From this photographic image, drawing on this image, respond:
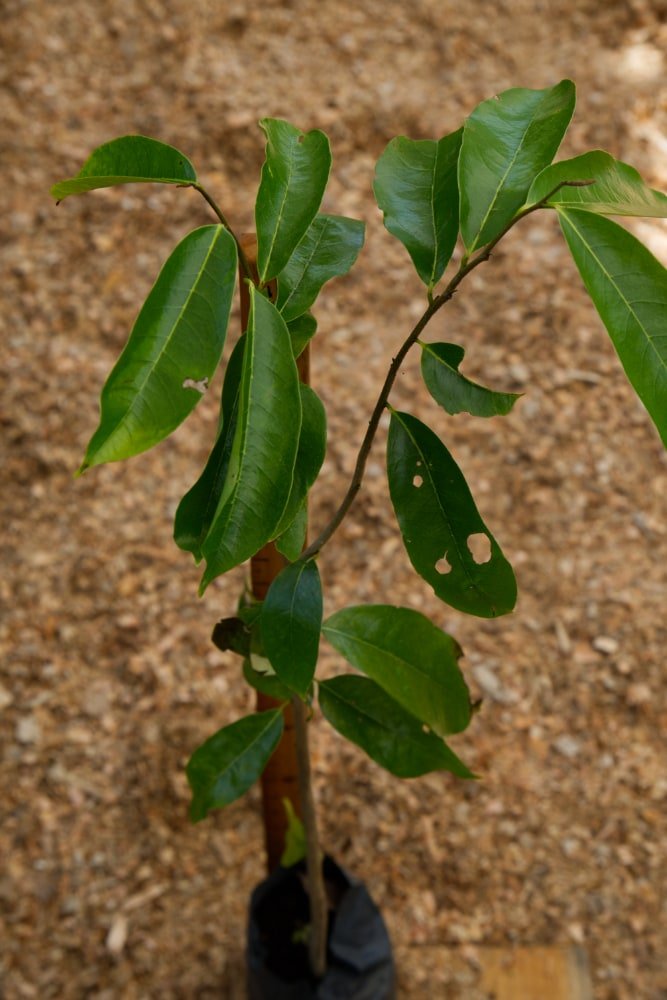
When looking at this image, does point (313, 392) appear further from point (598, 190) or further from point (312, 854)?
point (312, 854)

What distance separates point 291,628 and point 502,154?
1.31 feet

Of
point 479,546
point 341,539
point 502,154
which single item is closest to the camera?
point 502,154

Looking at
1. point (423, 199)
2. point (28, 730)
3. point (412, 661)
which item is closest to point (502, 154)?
point (423, 199)

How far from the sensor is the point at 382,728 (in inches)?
38.3

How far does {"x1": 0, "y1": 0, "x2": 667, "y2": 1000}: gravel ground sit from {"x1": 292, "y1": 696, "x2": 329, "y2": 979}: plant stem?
1.22 ft

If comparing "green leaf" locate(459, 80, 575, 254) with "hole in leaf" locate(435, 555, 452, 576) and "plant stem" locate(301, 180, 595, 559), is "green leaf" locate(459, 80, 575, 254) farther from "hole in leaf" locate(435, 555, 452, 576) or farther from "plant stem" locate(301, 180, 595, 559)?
"hole in leaf" locate(435, 555, 452, 576)

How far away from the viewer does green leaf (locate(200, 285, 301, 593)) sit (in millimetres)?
605

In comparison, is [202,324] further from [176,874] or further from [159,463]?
[159,463]

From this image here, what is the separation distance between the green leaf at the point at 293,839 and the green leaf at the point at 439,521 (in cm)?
53

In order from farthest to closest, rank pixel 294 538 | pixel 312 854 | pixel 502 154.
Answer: pixel 312 854 → pixel 294 538 → pixel 502 154

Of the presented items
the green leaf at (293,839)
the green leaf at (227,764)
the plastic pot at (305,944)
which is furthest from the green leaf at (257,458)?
the plastic pot at (305,944)

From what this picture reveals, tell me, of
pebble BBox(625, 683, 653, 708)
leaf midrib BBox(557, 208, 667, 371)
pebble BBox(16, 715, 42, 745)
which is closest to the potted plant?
leaf midrib BBox(557, 208, 667, 371)

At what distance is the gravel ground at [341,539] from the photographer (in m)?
1.62

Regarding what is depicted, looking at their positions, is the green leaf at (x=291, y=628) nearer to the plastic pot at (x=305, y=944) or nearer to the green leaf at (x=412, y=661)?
the green leaf at (x=412, y=661)
